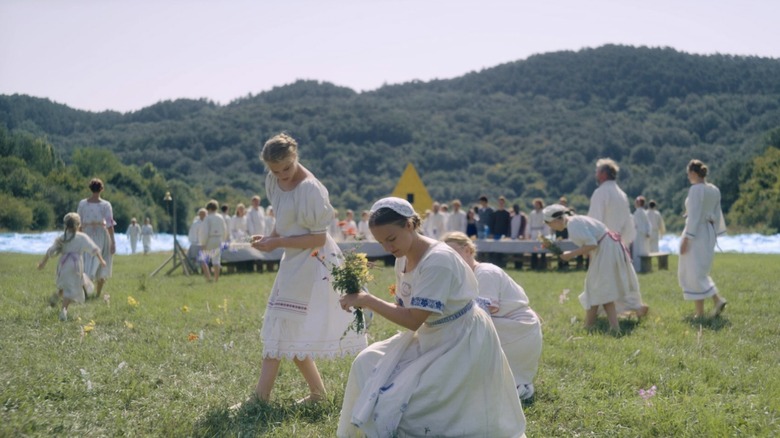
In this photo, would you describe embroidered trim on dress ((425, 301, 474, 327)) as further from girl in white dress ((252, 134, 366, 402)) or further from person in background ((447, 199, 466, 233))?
person in background ((447, 199, 466, 233))

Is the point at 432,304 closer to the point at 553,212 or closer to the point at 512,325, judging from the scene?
the point at 512,325

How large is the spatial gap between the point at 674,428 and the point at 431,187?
260 feet

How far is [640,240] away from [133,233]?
17794mm

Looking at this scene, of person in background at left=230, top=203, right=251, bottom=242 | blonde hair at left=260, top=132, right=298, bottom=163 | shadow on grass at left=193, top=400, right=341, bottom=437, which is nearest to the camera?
shadow on grass at left=193, top=400, right=341, bottom=437

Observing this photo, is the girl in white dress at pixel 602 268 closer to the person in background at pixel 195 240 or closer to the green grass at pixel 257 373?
the green grass at pixel 257 373

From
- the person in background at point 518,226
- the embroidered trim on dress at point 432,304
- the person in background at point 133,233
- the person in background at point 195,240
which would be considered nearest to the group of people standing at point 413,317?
the embroidered trim on dress at point 432,304

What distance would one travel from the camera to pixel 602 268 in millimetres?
9344

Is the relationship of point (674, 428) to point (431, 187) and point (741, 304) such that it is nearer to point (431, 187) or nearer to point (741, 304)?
point (741, 304)

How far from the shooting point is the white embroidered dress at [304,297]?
18.4ft

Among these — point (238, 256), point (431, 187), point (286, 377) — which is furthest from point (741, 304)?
point (431, 187)

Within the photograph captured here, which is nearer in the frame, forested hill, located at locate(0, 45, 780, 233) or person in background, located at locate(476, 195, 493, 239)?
person in background, located at locate(476, 195, 493, 239)

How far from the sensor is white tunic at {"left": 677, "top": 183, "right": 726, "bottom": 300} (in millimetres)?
10000

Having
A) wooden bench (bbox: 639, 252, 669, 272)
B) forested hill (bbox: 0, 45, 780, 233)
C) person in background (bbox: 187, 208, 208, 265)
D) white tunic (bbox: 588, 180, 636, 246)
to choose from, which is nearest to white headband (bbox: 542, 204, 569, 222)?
white tunic (bbox: 588, 180, 636, 246)

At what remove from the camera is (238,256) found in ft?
67.5
